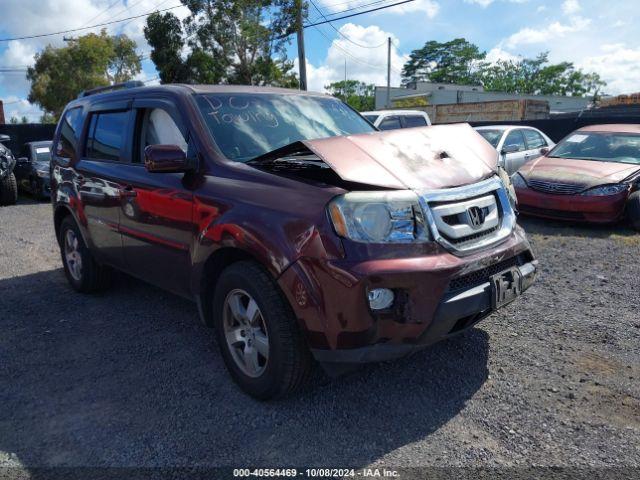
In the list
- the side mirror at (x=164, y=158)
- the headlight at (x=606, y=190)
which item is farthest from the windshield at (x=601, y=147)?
the side mirror at (x=164, y=158)

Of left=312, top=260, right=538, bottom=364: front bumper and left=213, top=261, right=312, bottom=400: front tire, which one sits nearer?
left=312, top=260, right=538, bottom=364: front bumper

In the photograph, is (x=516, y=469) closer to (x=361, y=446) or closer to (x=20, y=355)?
(x=361, y=446)

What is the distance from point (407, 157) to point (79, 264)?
144 inches

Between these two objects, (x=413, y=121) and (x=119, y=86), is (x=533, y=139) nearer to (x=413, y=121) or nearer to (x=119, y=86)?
(x=413, y=121)

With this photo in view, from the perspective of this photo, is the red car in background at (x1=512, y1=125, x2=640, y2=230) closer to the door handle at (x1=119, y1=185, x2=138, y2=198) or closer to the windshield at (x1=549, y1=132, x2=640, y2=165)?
the windshield at (x1=549, y1=132, x2=640, y2=165)

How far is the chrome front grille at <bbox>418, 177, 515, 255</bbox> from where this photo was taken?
8.77 ft

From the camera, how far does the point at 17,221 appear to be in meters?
10.0

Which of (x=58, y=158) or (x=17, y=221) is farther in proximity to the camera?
(x=17, y=221)

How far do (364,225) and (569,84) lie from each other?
3634 inches

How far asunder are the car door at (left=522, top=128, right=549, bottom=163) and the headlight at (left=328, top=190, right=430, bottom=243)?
29.5 ft

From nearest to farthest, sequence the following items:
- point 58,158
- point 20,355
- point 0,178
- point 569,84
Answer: point 20,355 < point 58,158 < point 0,178 < point 569,84

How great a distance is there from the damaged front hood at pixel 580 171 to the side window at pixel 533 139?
2.66 metres

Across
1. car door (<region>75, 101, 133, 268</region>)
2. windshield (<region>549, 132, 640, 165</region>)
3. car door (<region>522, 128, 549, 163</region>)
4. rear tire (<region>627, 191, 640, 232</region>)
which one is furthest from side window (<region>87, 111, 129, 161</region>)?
car door (<region>522, 128, 549, 163</region>)

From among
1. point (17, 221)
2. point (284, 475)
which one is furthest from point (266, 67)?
point (284, 475)
